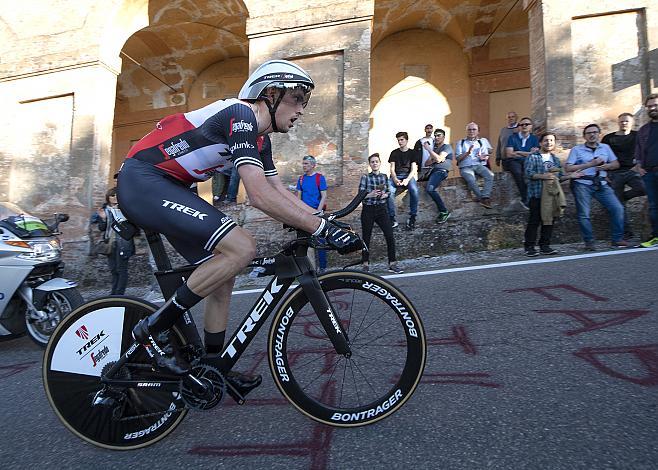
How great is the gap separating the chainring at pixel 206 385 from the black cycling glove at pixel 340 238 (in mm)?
819

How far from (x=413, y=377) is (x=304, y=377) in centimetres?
73

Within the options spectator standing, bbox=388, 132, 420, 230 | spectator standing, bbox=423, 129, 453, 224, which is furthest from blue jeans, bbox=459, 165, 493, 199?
spectator standing, bbox=388, 132, 420, 230

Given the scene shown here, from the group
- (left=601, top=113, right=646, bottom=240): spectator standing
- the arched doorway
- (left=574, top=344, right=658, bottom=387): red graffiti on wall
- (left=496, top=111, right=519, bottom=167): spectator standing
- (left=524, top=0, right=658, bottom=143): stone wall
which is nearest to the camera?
(left=574, top=344, right=658, bottom=387): red graffiti on wall

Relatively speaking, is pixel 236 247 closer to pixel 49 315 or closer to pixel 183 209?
pixel 183 209

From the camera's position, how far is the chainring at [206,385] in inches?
74.1

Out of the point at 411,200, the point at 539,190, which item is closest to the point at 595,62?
the point at 539,190

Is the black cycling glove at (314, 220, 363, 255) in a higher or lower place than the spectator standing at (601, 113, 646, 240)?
lower

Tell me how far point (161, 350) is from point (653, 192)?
6700mm

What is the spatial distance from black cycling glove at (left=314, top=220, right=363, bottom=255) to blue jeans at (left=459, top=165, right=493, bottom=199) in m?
6.28

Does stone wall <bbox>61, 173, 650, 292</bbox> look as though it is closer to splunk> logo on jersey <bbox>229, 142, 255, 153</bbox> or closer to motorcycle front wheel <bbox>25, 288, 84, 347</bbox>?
motorcycle front wheel <bbox>25, 288, 84, 347</bbox>

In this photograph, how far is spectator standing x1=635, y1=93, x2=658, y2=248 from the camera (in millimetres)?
5682

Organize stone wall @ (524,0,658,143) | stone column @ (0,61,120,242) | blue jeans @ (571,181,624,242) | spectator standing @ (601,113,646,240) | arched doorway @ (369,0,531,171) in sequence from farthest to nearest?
1. arched doorway @ (369,0,531,171)
2. stone column @ (0,61,120,242)
3. stone wall @ (524,0,658,143)
4. spectator standing @ (601,113,646,240)
5. blue jeans @ (571,181,624,242)

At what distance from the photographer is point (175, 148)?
2039 millimetres

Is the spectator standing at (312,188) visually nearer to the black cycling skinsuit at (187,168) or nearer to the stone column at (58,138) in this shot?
the black cycling skinsuit at (187,168)
